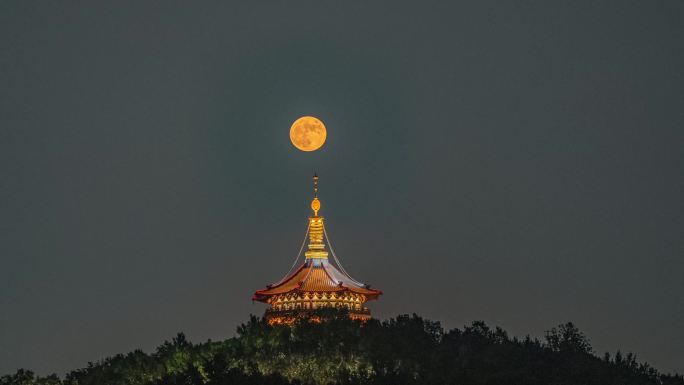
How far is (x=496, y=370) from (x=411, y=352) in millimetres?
3667

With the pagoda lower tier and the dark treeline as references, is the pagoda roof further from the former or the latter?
the dark treeline

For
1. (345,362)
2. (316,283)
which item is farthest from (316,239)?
(345,362)

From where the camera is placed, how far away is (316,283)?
330 ft

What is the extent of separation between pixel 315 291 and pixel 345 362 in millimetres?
21560

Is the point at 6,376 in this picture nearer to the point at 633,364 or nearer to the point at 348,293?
the point at 348,293

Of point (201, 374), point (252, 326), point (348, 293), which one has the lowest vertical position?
point (201, 374)

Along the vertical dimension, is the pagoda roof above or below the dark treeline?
above

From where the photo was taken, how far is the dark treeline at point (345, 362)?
77.8 meters

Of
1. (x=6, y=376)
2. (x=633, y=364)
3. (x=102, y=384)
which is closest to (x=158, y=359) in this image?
(x=102, y=384)

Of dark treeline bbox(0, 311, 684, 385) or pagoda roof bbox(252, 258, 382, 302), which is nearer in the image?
dark treeline bbox(0, 311, 684, 385)

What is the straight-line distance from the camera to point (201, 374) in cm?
7850

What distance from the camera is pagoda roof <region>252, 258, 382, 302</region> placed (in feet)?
329

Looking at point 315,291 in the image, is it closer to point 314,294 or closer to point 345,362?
point 314,294

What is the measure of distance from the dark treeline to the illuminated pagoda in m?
8.26
